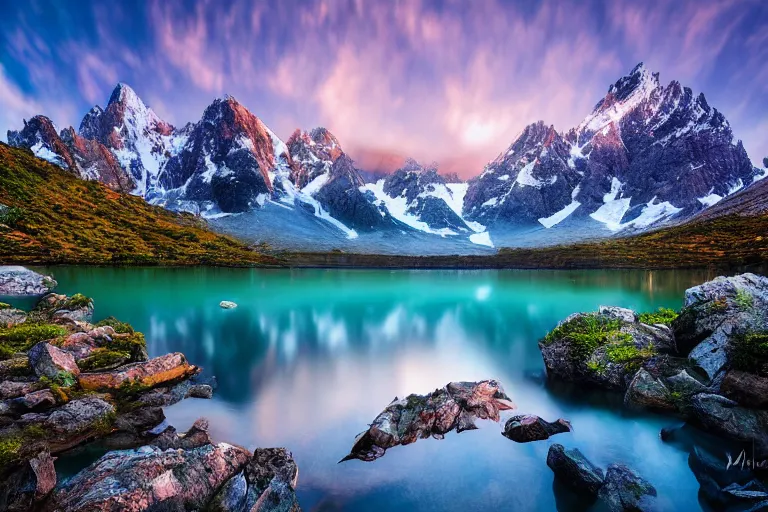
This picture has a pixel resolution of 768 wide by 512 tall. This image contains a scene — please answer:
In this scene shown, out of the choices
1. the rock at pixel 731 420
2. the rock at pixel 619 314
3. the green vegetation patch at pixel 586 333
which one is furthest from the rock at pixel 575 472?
the rock at pixel 619 314

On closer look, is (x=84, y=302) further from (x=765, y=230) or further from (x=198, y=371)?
(x=765, y=230)

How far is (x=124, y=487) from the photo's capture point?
22.2 ft

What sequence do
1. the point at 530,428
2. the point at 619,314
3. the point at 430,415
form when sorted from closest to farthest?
the point at 530,428 < the point at 430,415 < the point at 619,314

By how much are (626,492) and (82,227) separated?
127236 millimetres

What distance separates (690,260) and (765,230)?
961 inches

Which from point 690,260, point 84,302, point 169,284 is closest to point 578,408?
point 84,302

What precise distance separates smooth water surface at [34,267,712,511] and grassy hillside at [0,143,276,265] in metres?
53.1

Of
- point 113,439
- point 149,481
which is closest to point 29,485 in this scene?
point 149,481

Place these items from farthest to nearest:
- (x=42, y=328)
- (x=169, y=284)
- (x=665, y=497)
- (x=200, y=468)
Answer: (x=169, y=284)
(x=42, y=328)
(x=665, y=497)
(x=200, y=468)

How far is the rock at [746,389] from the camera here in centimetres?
969

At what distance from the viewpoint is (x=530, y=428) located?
36.9 ft

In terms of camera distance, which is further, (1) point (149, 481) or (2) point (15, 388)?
(2) point (15, 388)
